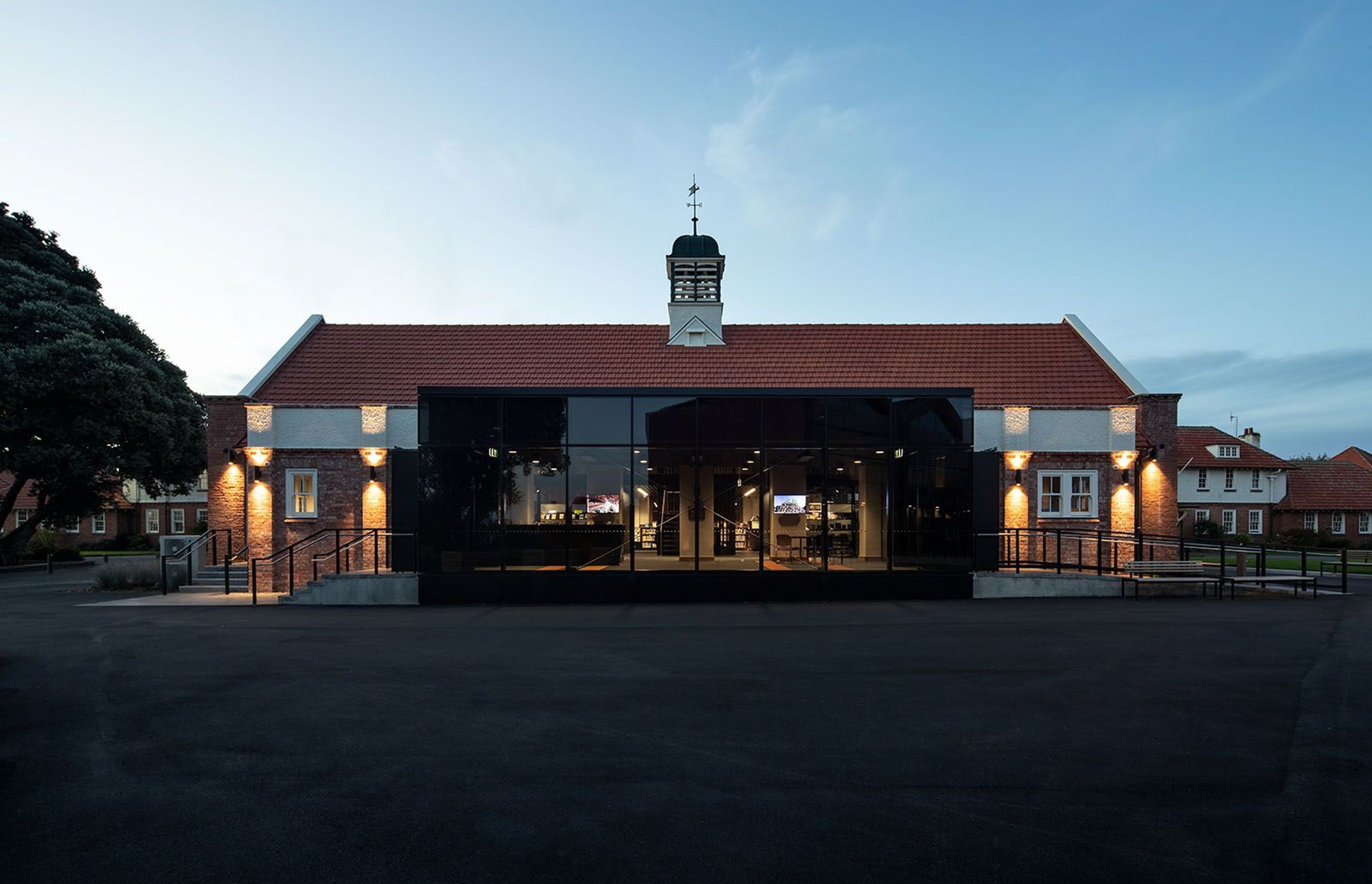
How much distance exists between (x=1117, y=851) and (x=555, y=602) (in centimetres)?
1154

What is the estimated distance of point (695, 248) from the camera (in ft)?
70.3

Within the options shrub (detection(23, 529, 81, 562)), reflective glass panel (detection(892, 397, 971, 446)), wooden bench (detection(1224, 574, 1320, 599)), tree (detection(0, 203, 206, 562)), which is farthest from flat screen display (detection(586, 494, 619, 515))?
shrub (detection(23, 529, 81, 562))

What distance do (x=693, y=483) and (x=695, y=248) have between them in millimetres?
9368

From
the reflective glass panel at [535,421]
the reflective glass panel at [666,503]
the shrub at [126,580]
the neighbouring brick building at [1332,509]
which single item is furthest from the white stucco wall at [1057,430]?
the neighbouring brick building at [1332,509]

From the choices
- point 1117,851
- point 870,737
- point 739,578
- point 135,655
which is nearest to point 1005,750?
point 870,737

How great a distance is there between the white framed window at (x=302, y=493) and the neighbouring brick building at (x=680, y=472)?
0.18ft

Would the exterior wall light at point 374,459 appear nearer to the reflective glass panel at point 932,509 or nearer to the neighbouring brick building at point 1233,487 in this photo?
the reflective glass panel at point 932,509

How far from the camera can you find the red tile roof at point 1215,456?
39.6 meters

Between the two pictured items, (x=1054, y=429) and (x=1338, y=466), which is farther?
(x=1338, y=466)

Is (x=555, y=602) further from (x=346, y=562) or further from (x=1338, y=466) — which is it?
(x=1338, y=466)

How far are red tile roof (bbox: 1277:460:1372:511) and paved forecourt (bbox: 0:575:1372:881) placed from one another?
130 ft

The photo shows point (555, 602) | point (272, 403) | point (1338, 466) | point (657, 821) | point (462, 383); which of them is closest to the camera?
point (657, 821)

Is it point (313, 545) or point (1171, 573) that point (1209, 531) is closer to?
point (1171, 573)

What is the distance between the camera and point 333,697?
7.58m
